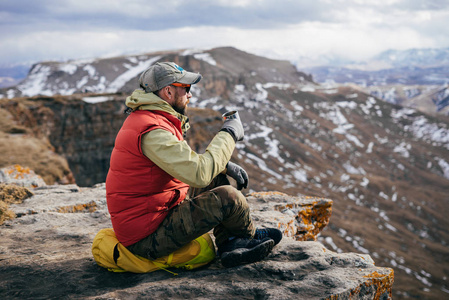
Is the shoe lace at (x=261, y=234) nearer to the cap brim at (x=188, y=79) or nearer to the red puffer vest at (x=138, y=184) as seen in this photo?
the red puffer vest at (x=138, y=184)

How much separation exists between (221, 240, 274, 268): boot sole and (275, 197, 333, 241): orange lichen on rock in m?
3.37

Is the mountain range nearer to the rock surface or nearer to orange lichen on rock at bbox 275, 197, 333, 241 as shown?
the rock surface

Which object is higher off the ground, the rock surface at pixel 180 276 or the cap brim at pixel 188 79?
the cap brim at pixel 188 79

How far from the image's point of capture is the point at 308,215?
950 centimetres

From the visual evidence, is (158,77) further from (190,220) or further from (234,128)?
(190,220)

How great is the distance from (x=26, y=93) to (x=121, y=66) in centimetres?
4219

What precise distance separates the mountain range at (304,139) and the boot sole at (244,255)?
24.4 meters

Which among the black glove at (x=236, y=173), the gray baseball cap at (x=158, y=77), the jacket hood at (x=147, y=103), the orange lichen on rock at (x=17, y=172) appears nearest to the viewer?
the jacket hood at (x=147, y=103)

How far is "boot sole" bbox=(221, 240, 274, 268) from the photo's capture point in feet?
16.9

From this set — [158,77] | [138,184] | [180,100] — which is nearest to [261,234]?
[138,184]

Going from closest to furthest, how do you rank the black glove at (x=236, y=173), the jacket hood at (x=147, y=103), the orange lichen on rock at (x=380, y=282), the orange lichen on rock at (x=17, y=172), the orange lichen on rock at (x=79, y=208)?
1. the jacket hood at (x=147, y=103)
2. the orange lichen on rock at (x=380, y=282)
3. the black glove at (x=236, y=173)
4. the orange lichen on rock at (x=79, y=208)
5. the orange lichen on rock at (x=17, y=172)

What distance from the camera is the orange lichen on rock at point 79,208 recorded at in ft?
30.5

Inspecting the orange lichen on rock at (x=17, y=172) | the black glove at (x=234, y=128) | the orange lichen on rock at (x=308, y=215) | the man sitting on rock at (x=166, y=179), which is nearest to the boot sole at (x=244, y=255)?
the man sitting on rock at (x=166, y=179)

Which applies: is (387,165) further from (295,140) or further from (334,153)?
(295,140)
